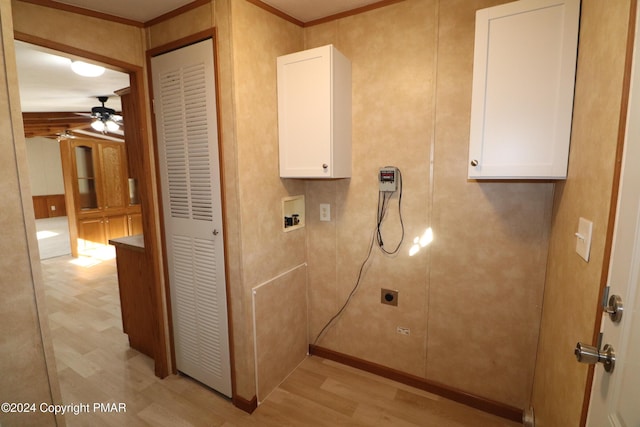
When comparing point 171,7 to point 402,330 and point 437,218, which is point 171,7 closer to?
point 437,218

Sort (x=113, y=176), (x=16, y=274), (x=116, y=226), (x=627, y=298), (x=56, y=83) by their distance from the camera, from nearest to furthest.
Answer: (x=627, y=298), (x=16, y=274), (x=56, y=83), (x=113, y=176), (x=116, y=226)

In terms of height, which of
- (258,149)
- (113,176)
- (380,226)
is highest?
(258,149)

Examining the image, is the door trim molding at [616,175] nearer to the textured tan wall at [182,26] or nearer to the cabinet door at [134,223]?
the textured tan wall at [182,26]

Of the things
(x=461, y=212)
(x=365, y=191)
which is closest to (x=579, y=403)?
(x=461, y=212)

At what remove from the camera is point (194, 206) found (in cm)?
200

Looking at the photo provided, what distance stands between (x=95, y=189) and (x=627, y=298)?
7386mm

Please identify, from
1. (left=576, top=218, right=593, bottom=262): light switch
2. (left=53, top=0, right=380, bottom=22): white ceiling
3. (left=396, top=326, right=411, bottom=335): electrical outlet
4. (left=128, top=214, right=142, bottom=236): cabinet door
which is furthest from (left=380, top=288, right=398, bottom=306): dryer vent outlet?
(left=128, top=214, right=142, bottom=236): cabinet door

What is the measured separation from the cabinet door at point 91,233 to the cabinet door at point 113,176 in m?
0.36

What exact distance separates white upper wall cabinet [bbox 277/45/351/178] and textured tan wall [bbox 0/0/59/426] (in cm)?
131

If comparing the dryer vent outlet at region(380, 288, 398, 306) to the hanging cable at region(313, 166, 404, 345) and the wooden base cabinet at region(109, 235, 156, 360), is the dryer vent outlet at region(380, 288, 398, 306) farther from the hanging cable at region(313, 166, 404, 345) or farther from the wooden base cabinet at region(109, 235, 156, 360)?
the wooden base cabinet at region(109, 235, 156, 360)

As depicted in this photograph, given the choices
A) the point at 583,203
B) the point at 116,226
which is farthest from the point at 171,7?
the point at 116,226

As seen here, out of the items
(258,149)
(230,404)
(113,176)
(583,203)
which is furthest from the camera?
(113,176)

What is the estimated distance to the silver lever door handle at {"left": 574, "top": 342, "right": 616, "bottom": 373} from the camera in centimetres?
78

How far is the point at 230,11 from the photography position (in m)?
1.67
